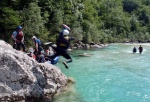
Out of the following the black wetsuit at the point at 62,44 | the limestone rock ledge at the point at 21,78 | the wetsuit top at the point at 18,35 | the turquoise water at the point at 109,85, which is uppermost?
the wetsuit top at the point at 18,35

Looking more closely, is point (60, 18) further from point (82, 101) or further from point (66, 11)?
point (82, 101)

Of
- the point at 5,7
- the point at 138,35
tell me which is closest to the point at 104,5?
the point at 138,35

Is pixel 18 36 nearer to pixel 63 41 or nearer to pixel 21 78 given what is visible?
pixel 21 78

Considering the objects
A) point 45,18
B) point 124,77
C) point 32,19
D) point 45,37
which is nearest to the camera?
point 124,77

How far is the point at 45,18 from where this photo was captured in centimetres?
4369

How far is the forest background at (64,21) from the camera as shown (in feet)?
115

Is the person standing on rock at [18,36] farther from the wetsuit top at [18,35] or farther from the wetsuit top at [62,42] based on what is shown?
the wetsuit top at [62,42]

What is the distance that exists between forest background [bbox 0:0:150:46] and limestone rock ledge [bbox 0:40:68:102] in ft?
62.1

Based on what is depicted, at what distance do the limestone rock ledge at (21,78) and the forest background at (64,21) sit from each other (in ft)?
62.1

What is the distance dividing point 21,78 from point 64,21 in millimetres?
37160

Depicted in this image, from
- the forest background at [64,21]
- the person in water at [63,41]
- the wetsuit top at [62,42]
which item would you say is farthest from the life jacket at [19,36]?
the forest background at [64,21]

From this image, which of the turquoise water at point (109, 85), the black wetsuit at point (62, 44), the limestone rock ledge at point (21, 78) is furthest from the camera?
the turquoise water at point (109, 85)

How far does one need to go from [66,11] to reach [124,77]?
114 feet

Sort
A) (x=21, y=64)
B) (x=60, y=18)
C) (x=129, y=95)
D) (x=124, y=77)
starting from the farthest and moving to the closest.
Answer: (x=60, y=18) → (x=124, y=77) → (x=129, y=95) → (x=21, y=64)
